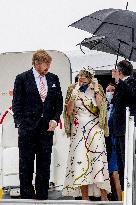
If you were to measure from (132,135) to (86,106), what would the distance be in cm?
123

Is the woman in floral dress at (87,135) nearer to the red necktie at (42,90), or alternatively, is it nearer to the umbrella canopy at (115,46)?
the red necktie at (42,90)

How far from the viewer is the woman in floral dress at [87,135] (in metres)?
6.95

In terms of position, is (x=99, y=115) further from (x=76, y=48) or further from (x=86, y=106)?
(x=76, y=48)

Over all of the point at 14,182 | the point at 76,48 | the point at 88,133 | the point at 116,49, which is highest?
the point at 76,48

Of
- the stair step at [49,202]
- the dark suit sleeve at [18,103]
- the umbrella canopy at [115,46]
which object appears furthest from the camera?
the umbrella canopy at [115,46]

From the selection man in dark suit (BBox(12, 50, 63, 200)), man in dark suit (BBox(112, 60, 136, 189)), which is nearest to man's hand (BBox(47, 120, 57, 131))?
man in dark suit (BBox(12, 50, 63, 200))

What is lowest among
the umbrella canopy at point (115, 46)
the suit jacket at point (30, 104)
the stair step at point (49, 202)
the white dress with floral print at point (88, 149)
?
the stair step at point (49, 202)

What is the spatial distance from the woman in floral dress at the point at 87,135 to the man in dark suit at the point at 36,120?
27cm

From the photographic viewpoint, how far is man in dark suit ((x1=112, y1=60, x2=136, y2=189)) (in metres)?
6.87

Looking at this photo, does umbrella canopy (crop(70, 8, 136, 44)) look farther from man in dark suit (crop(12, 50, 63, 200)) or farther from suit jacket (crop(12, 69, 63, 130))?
suit jacket (crop(12, 69, 63, 130))

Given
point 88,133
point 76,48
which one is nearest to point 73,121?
point 88,133

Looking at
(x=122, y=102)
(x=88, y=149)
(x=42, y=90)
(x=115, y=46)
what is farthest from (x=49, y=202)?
(x=115, y=46)

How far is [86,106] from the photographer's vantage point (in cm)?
696

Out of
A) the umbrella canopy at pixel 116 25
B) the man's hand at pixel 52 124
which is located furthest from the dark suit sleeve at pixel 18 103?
the umbrella canopy at pixel 116 25
